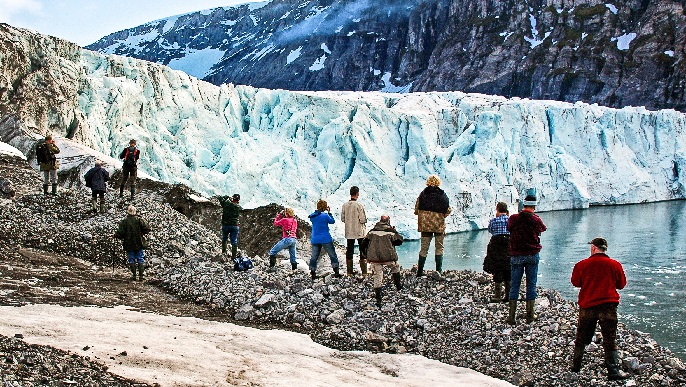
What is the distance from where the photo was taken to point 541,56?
10431cm

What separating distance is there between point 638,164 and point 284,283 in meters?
47.4

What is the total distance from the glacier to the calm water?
309cm

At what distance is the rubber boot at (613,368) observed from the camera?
6391mm

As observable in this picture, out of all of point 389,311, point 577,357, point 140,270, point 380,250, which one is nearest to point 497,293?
point 389,311

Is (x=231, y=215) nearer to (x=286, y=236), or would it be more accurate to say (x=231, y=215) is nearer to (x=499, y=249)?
(x=286, y=236)

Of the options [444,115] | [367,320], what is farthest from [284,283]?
[444,115]

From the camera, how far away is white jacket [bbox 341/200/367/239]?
927 cm

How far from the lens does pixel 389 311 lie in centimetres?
827

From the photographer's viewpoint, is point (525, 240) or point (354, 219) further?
point (354, 219)

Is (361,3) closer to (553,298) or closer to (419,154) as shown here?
(419,154)

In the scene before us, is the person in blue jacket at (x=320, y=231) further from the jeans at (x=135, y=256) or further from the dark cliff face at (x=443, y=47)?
the dark cliff face at (x=443, y=47)

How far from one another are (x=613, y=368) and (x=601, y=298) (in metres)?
0.81

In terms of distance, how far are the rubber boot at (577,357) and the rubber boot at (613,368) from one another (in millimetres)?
254

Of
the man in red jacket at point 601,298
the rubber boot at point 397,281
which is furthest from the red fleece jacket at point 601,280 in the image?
the rubber boot at point 397,281
